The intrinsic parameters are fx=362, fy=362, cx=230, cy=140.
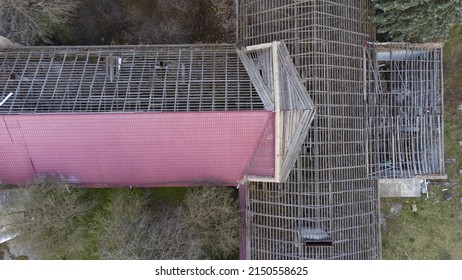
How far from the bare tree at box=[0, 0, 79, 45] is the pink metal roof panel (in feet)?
Result: 16.4

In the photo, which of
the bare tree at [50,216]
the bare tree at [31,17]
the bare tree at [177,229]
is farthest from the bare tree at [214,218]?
the bare tree at [31,17]

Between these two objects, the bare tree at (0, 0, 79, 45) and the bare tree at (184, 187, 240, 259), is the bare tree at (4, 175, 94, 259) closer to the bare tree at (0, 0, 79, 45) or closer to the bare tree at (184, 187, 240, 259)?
the bare tree at (184, 187, 240, 259)

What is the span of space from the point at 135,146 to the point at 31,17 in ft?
28.5

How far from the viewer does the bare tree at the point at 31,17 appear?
59.6 ft

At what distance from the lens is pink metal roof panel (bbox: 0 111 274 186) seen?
16.7 meters

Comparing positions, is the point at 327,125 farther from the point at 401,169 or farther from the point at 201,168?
the point at 201,168

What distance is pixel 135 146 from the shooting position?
679 inches

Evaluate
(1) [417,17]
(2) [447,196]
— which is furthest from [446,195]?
(1) [417,17]

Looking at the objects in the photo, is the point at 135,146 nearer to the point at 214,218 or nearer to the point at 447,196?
the point at 214,218

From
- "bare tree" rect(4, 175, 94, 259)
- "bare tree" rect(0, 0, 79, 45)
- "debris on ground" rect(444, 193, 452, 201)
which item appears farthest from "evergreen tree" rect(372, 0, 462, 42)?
"bare tree" rect(4, 175, 94, 259)

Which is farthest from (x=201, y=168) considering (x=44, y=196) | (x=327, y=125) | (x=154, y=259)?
(x=44, y=196)

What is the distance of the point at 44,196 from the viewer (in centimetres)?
1761

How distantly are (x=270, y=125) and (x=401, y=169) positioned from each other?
8017mm

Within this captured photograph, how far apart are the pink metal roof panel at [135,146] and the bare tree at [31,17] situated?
5010 millimetres
